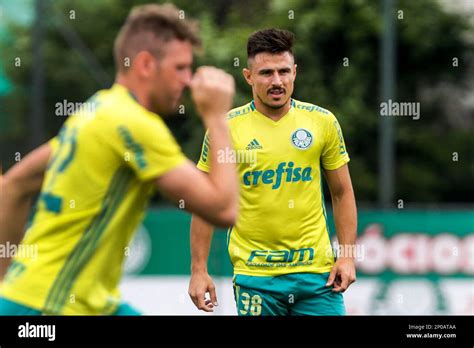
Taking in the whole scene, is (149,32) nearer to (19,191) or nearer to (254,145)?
(19,191)

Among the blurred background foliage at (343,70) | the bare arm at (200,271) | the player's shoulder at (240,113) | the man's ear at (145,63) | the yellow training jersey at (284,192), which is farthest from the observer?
the blurred background foliage at (343,70)

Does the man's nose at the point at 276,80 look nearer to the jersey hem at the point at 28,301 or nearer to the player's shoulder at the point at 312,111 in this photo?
the player's shoulder at the point at 312,111

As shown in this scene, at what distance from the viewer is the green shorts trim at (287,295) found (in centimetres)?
615

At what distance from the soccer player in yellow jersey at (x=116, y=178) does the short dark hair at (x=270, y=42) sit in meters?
2.15

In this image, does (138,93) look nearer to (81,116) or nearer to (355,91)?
(81,116)

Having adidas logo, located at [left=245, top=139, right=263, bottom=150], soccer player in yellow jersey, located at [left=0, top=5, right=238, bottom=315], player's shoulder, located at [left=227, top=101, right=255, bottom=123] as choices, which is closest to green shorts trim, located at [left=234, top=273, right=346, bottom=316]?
adidas logo, located at [left=245, top=139, right=263, bottom=150]

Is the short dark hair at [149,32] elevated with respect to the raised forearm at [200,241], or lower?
elevated

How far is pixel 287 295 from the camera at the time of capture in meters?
6.17

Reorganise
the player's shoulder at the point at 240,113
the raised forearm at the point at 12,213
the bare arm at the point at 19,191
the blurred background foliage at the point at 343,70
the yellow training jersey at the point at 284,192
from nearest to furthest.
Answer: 1. the bare arm at the point at 19,191
2. the raised forearm at the point at 12,213
3. the yellow training jersey at the point at 284,192
4. the player's shoulder at the point at 240,113
5. the blurred background foliage at the point at 343,70

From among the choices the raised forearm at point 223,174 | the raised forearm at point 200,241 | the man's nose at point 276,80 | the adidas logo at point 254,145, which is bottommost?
the raised forearm at point 200,241

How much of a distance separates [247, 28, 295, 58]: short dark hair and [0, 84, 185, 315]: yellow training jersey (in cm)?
234

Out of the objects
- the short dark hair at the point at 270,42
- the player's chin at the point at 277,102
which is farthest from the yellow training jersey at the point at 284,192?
the short dark hair at the point at 270,42
